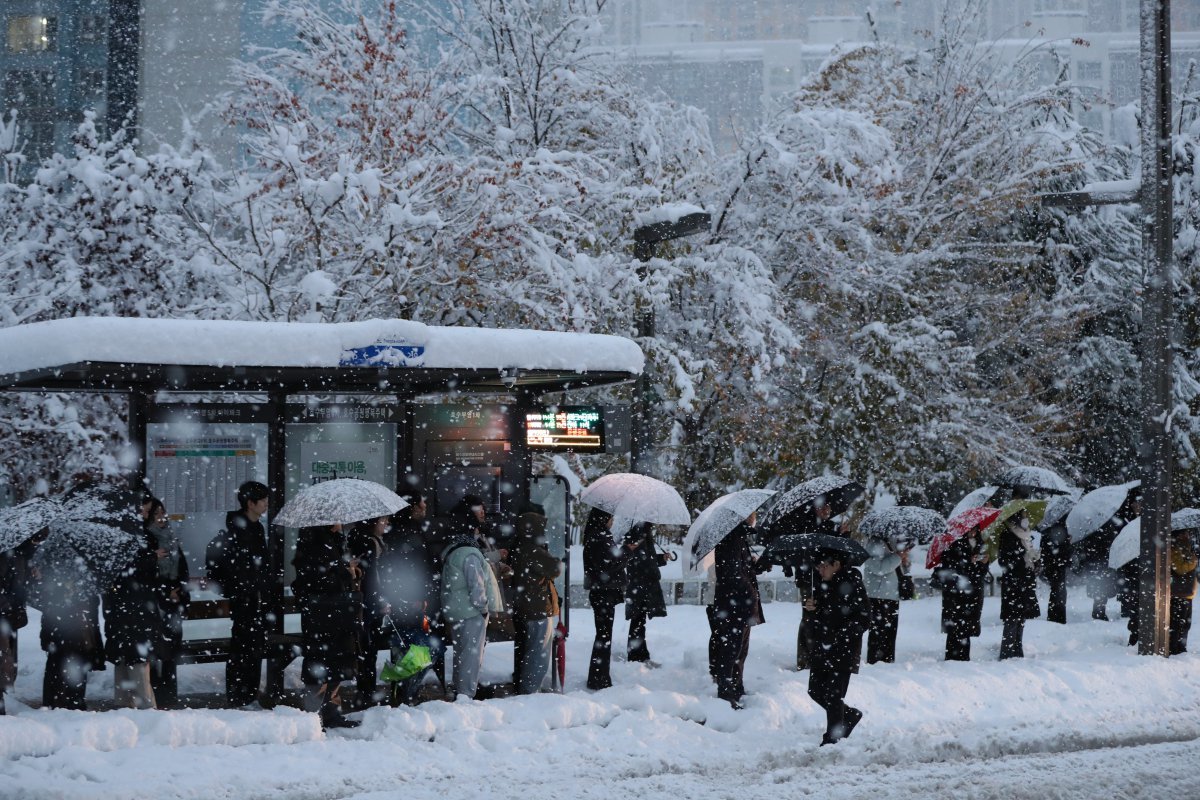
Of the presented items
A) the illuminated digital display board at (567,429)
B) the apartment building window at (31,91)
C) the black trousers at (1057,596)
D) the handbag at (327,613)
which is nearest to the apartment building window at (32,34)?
the apartment building window at (31,91)

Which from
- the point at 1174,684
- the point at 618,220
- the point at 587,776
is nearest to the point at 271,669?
the point at 587,776

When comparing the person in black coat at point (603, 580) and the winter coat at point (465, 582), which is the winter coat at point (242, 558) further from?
the person in black coat at point (603, 580)

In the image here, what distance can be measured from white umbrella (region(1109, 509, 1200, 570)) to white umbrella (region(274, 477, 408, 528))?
778 cm

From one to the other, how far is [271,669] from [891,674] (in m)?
5.27

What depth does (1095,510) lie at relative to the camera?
48.4 feet

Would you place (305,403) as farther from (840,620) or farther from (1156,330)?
(1156,330)

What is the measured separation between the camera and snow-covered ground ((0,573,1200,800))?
759 cm

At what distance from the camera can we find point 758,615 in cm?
979

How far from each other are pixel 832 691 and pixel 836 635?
0.46 meters

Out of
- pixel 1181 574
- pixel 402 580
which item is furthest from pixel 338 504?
pixel 1181 574

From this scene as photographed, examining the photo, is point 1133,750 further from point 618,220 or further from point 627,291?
point 618,220

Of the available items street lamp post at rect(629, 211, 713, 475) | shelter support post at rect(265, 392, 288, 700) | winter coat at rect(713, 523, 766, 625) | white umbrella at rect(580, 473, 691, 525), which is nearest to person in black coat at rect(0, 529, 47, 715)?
shelter support post at rect(265, 392, 288, 700)

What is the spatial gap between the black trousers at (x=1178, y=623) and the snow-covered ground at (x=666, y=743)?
60.4 inches

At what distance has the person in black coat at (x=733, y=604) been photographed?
963 cm
